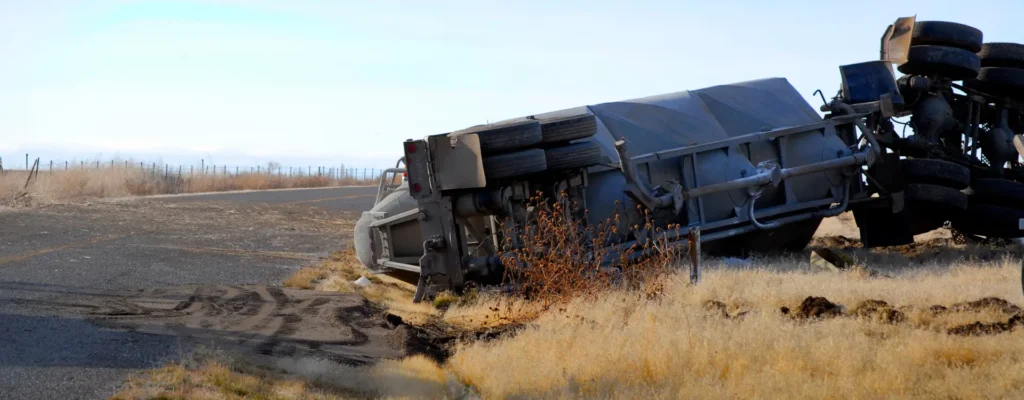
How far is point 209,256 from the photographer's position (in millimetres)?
20188

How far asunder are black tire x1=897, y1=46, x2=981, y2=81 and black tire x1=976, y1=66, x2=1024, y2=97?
0.39m

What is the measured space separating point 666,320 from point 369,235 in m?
6.11

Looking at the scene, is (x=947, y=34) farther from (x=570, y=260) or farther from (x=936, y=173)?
(x=570, y=260)

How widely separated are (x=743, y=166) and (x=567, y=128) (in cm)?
302

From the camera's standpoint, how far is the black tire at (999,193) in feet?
51.6

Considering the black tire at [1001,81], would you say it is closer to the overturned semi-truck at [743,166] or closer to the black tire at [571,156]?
the overturned semi-truck at [743,166]

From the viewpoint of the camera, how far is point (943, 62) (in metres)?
15.9

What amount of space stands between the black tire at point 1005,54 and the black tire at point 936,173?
2.16 m

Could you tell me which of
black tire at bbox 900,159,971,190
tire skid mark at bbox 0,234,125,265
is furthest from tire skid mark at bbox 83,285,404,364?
black tire at bbox 900,159,971,190

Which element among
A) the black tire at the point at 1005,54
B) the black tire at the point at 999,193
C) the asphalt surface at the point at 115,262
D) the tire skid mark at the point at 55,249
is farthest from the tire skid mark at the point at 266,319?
the black tire at the point at 1005,54

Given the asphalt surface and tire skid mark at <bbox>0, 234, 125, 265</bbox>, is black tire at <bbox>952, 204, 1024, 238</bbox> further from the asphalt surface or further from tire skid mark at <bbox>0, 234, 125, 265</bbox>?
tire skid mark at <bbox>0, 234, 125, 265</bbox>

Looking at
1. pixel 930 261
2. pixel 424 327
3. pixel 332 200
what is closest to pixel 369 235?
pixel 424 327

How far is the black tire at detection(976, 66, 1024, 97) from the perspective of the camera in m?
16.4

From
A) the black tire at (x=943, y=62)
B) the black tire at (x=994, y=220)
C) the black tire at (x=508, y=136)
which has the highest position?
the black tire at (x=943, y=62)
